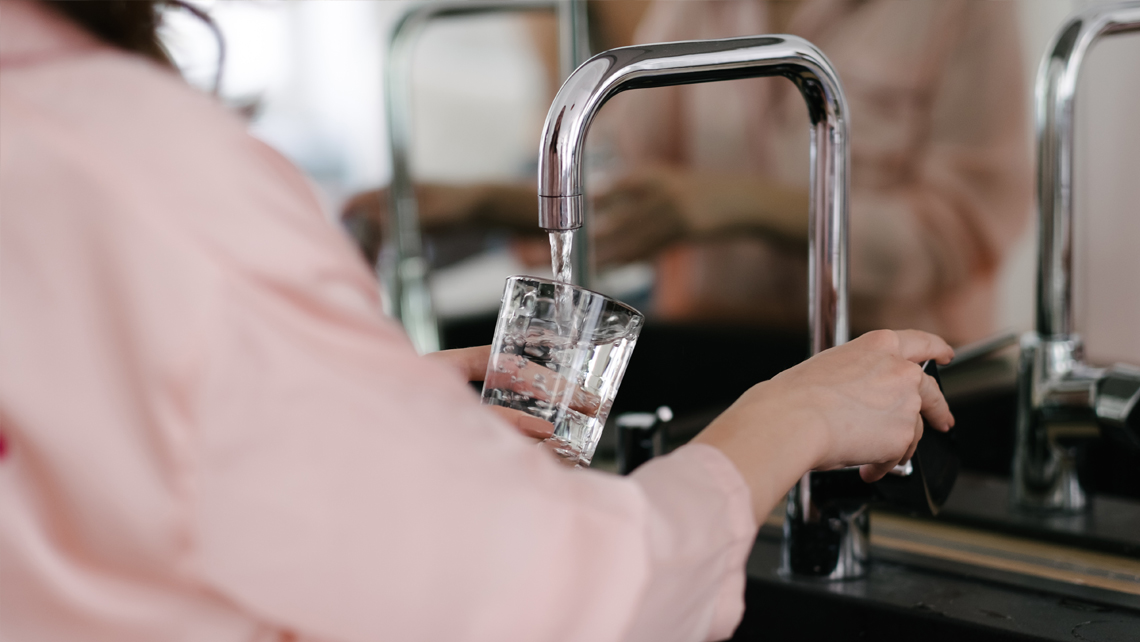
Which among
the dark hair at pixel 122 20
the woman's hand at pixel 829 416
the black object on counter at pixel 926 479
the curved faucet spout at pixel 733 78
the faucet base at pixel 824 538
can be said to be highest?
the dark hair at pixel 122 20

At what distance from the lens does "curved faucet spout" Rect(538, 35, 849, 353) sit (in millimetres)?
526

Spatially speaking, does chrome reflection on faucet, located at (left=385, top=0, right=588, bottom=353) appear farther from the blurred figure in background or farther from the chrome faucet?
the chrome faucet

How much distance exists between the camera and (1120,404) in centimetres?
70

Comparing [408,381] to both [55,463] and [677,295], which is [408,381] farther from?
[677,295]

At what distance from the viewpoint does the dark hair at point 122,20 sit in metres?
0.40

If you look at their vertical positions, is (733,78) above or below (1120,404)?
above

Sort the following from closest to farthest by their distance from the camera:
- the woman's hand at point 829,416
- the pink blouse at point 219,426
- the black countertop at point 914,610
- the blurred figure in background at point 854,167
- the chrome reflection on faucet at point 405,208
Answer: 1. the pink blouse at point 219,426
2. the woman's hand at point 829,416
3. the black countertop at point 914,610
4. the blurred figure in background at point 854,167
5. the chrome reflection on faucet at point 405,208

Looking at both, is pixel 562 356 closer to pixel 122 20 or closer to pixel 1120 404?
pixel 122 20

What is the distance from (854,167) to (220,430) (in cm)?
74

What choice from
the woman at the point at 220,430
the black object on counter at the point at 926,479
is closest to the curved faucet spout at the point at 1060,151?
the black object on counter at the point at 926,479

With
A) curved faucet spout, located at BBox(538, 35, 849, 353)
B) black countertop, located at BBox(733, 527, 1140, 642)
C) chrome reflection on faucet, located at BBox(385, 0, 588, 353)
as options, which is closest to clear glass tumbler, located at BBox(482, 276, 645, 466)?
curved faucet spout, located at BBox(538, 35, 849, 353)

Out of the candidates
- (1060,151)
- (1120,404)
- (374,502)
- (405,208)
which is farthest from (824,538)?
(405,208)

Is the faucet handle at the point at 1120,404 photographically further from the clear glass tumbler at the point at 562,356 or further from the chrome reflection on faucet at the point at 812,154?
the clear glass tumbler at the point at 562,356

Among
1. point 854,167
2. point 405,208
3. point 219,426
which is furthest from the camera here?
point 405,208
